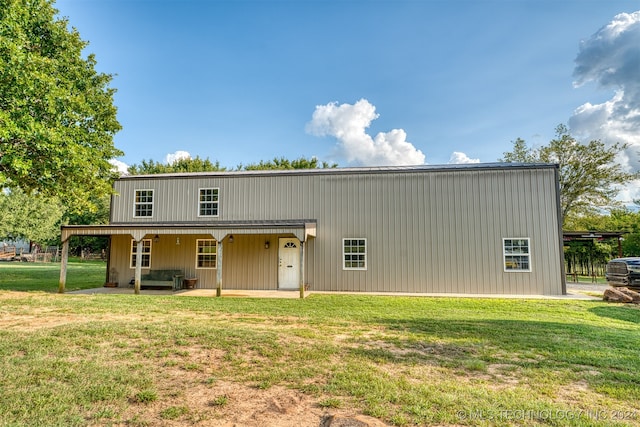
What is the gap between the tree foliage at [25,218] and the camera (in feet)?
106

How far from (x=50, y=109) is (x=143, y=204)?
219 inches

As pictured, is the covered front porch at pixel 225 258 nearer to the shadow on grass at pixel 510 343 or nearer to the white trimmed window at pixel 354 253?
the white trimmed window at pixel 354 253

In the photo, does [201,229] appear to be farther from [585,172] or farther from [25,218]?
[25,218]

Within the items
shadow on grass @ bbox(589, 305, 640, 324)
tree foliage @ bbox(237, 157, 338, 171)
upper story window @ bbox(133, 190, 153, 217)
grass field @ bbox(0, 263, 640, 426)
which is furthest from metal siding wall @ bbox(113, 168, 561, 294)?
tree foliage @ bbox(237, 157, 338, 171)

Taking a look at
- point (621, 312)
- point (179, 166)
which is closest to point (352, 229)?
point (621, 312)

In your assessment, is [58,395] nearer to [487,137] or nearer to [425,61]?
[425,61]

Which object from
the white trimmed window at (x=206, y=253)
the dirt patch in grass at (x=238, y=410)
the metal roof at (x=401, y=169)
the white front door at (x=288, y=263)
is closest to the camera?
the dirt patch in grass at (x=238, y=410)

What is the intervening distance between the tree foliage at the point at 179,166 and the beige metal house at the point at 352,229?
21252mm

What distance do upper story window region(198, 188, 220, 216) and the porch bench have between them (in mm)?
2656

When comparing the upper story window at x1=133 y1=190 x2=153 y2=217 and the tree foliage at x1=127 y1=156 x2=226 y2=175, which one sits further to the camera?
the tree foliage at x1=127 y1=156 x2=226 y2=175

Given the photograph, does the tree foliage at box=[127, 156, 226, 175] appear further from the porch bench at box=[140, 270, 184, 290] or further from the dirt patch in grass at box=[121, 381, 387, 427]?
the dirt patch in grass at box=[121, 381, 387, 427]

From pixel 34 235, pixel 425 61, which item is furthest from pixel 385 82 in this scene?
pixel 34 235

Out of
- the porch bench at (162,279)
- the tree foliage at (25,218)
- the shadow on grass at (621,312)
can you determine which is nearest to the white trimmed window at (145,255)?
the porch bench at (162,279)

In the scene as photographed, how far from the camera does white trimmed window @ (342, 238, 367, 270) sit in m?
12.8
